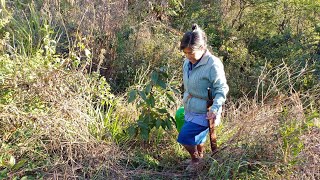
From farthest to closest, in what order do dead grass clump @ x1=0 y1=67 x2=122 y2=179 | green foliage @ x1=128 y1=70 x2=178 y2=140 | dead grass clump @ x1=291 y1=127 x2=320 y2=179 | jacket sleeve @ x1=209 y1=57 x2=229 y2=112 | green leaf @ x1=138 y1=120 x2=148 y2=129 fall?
green leaf @ x1=138 y1=120 x2=148 y2=129, green foliage @ x1=128 y1=70 x2=178 y2=140, dead grass clump @ x1=0 y1=67 x2=122 y2=179, jacket sleeve @ x1=209 y1=57 x2=229 y2=112, dead grass clump @ x1=291 y1=127 x2=320 y2=179

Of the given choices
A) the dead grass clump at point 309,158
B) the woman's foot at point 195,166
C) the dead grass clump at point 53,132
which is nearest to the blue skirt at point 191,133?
the woman's foot at point 195,166

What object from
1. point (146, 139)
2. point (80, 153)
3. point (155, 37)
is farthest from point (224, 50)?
point (80, 153)

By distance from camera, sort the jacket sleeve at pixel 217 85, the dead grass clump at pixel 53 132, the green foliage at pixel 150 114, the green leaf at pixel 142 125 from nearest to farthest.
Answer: the jacket sleeve at pixel 217 85, the dead grass clump at pixel 53 132, the green foliage at pixel 150 114, the green leaf at pixel 142 125

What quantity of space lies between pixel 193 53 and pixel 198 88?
312 mm

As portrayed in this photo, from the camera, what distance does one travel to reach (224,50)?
239 inches

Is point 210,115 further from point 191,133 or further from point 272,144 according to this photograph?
point 272,144

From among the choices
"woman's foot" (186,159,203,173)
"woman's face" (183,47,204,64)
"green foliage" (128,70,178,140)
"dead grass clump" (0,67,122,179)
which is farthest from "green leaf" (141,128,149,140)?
"woman's face" (183,47,204,64)

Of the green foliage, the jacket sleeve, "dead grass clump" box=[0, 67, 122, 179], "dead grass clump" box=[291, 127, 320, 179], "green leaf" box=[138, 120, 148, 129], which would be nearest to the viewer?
"dead grass clump" box=[291, 127, 320, 179]

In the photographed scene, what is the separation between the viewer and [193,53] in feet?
9.45

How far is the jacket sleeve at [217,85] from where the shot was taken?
2820 millimetres

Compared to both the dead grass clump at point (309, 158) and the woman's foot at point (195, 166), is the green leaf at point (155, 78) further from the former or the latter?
the dead grass clump at point (309, 158)

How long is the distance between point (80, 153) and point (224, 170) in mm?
1250

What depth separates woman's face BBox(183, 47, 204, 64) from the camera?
2.86m

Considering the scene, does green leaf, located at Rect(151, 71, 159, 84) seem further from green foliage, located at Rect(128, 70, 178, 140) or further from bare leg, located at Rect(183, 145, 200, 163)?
bare leg, located at Rect(183, 145, 200, 163)
